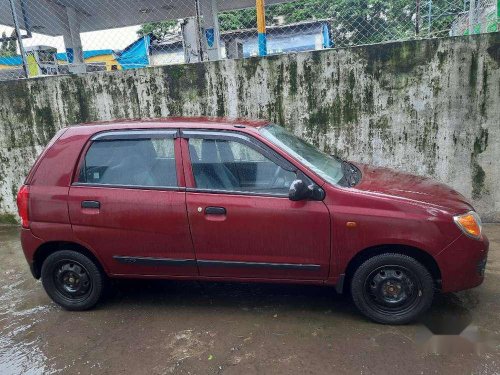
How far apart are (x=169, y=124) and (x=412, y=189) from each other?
2.11 meters

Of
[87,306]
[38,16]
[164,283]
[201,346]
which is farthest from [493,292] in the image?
[38,16]

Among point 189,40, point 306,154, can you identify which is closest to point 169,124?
point 306,154

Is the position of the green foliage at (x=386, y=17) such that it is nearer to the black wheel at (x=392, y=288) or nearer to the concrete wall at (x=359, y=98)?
the concrete wall at (x=359, y=98)

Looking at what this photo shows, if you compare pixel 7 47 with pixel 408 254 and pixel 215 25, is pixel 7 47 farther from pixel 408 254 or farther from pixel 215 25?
pixel 408 254

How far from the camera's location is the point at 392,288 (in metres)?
3.21

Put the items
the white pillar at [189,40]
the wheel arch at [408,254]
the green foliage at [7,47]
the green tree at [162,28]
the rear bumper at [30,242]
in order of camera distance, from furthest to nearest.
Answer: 1. the green tree at [162,28]
2. the green foliage at [7,47]
3. the white pillar at [189,40]
4. the rear bumper at [30,242]
5. the wheel arch at [408,254]

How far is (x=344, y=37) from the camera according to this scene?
6.69m

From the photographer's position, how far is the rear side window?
347 centimetres

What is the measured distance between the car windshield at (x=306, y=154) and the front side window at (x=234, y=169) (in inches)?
7.9

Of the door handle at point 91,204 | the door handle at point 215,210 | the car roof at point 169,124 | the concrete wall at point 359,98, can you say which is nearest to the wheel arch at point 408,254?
the door handle at point 215,210

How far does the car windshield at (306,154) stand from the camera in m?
3.38

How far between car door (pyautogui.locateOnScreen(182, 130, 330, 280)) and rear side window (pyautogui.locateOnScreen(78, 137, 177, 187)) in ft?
0.62

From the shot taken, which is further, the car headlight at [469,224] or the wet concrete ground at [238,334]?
the car headlight at [469,224]

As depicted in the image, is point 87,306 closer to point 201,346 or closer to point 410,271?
point 201,346
